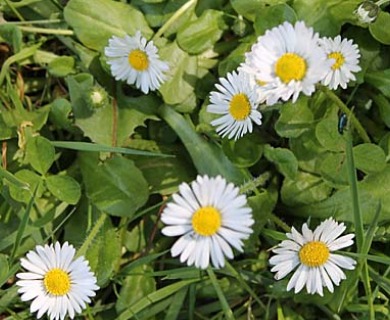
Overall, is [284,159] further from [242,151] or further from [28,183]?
[28,183]

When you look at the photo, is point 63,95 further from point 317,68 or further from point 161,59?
point 317,68

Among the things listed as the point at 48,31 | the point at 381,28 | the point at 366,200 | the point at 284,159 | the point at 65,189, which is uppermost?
the point at 48,31

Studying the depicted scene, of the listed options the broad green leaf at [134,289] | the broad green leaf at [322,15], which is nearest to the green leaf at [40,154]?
the broad green leaf at [134,289]

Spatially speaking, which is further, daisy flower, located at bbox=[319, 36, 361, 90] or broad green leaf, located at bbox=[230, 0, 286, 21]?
broad green leaf, located at bbox=[230, 0, 286, 21]

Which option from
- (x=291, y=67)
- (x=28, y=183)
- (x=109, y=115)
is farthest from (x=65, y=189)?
(x=291, y=67)

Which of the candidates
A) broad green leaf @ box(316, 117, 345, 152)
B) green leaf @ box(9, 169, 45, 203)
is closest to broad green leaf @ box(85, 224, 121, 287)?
green leaf @ box(9, 169, 45, 203)

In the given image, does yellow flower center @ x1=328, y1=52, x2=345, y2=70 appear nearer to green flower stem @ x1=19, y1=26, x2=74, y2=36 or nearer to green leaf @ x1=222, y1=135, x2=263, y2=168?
green leaf @ x1=222, y1=135, x2=263, y2=168
